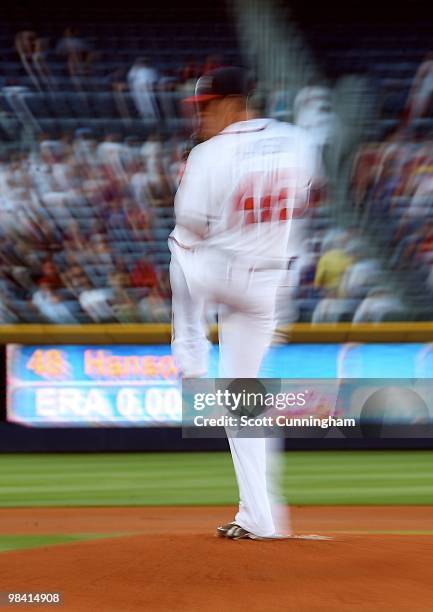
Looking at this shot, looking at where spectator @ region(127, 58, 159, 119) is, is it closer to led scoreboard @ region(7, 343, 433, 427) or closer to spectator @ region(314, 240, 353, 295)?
spectator @ region(314, 240, 353, 295)

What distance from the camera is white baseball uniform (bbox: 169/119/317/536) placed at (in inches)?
149

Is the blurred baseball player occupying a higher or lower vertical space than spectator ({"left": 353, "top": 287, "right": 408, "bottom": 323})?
lower

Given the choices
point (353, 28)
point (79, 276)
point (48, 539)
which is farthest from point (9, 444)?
point (353, 28)

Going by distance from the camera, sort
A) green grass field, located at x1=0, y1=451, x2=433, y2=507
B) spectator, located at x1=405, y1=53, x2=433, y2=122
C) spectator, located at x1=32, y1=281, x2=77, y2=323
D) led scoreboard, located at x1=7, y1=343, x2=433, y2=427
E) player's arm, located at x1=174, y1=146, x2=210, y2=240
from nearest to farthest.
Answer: player's arm, located at x1=174, y1=146, x2=210, y2=240 → green grass field, located at x1=0, y1=451, x2=433, y2=507 → led scoreboard, located at x1=7, y1=343, x2=433, y2=427 → spectator, located at x1=32, y1=281, x2=77, y2=323 → spectator, located at x1=405, y1=53, x2=433, y2=122

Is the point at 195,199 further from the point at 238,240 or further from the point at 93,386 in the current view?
→ the point at 93,386

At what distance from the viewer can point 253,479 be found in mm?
3875

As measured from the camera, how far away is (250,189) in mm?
3773

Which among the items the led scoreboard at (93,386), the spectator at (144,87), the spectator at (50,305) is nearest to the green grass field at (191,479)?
the led scoreboard at (93,386)

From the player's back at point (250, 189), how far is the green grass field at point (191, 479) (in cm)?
316

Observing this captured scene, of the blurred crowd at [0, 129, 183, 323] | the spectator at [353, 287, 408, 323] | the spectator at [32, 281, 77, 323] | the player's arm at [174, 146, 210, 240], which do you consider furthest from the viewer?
the blurred crowd at [0, 129, 183, 323]

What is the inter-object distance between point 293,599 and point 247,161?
1552 mm

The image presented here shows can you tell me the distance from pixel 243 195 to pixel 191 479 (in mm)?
4532

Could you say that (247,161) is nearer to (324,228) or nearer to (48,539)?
(48,539)

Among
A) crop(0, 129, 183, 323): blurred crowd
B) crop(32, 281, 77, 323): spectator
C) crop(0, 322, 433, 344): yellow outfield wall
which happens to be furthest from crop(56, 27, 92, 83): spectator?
crop(0, 322, 433, 344): yellow outfield wall
